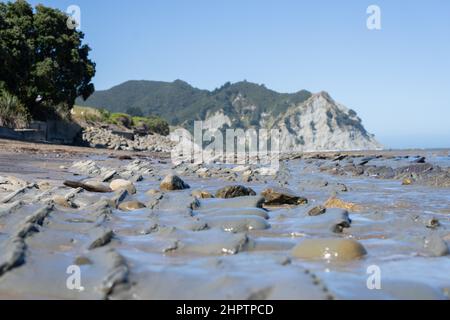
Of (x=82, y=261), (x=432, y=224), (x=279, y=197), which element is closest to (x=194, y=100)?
(x=279, y=197)

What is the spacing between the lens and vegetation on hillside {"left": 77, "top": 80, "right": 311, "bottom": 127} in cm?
16348

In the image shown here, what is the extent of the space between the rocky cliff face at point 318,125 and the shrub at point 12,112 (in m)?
108

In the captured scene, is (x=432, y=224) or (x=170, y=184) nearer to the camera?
(x=432, y=224)

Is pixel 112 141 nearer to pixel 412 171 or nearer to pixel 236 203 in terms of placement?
pixel 412 171

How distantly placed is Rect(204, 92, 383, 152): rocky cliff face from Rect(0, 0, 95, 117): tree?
340 feet

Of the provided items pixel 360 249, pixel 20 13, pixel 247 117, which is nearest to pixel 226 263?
pixel 360 249

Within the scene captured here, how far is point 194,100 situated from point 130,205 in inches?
6901

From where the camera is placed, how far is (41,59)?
25719mm

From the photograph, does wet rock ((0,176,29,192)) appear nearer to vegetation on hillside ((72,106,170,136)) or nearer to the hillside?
vegetation on hillside ((72,106,170,136))

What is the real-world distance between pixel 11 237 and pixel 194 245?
1248 mm

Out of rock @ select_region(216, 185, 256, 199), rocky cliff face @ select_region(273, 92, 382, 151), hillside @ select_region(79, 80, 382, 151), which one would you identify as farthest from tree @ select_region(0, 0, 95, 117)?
rocky cliff face @ select_region(273, 92, 382, 151)

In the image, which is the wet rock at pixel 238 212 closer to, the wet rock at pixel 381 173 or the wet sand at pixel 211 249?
the wet sand at pixel 211 249
